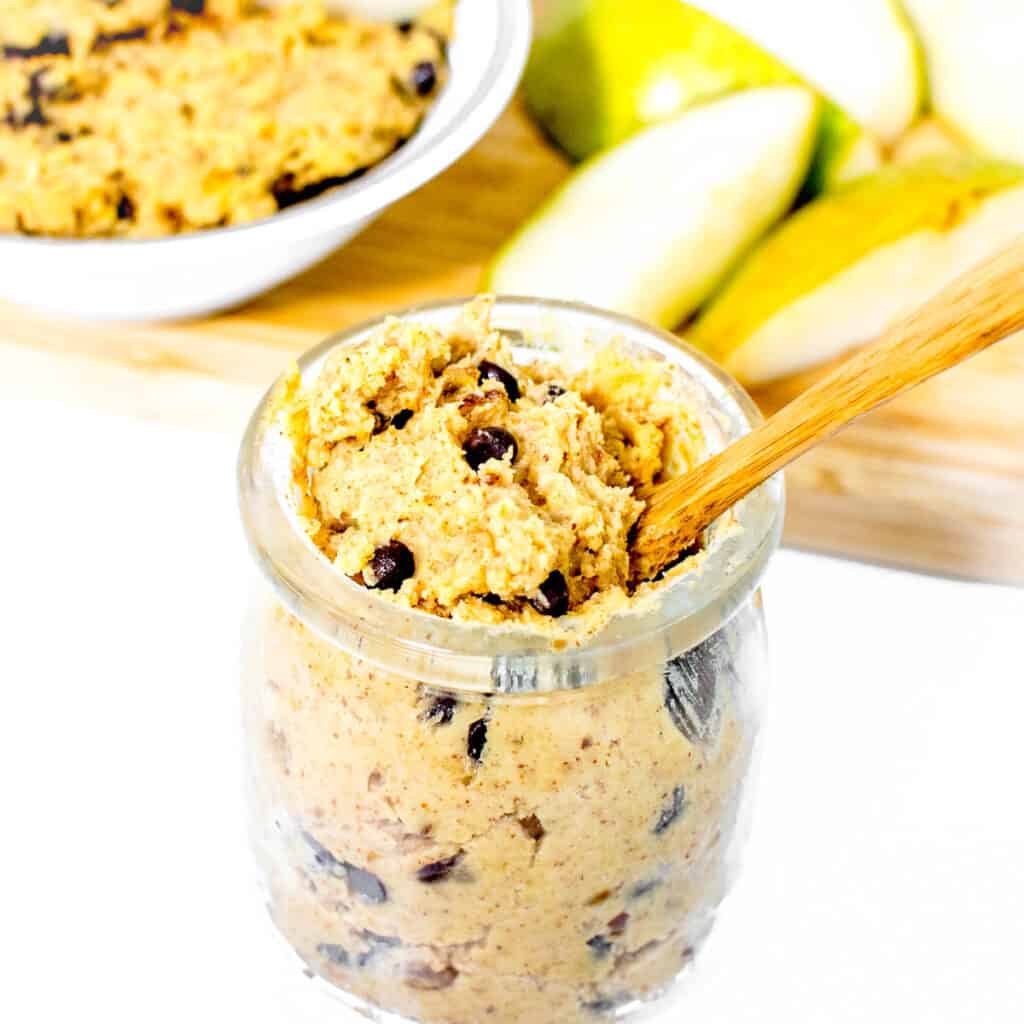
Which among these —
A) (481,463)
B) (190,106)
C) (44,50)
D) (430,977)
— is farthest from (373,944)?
(44,50)

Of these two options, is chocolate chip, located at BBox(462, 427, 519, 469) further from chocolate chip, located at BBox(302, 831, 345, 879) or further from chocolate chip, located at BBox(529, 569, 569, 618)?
chocolate chip, located at BBox(302, 831, 345, 879)

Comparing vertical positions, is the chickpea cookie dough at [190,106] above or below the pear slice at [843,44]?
below

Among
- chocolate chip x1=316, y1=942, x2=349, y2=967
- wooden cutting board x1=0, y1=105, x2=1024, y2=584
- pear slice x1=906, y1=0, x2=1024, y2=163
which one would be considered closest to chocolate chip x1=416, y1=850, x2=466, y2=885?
chocolate chip x1=316, y1=942, x2=349, y2=967

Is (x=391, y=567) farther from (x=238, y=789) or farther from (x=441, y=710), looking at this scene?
(x=238, y=789)

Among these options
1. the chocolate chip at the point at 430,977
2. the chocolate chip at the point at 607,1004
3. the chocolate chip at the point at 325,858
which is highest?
the chocolate chip at the point at 325,858

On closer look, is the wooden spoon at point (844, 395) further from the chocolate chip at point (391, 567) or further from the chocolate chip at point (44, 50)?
the chocolate chip at point (44, 50)

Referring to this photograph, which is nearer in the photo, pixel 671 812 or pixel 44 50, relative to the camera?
pixel 671 812

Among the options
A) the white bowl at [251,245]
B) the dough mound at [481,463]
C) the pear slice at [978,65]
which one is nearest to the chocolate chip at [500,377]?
the dough mound at [481,463]
